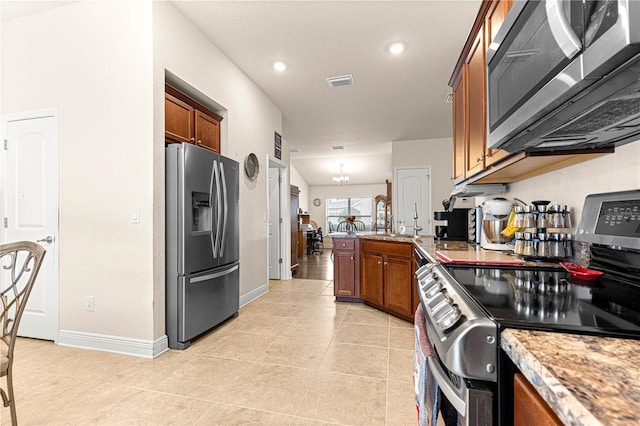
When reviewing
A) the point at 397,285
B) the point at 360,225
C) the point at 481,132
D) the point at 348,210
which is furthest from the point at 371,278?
the point at 348,210

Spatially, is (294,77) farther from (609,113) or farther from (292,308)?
(609,113)

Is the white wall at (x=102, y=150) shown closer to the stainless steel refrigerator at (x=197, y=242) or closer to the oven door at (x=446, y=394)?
the stainless steel refrigerator at (x=197, y=242)

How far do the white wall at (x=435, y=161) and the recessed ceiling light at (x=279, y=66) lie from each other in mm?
3896

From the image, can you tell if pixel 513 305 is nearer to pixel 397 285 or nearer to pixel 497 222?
pixel 497 222

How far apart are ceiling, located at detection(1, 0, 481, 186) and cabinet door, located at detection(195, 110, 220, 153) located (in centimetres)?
79

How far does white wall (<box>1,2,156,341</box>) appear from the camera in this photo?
2367 mm

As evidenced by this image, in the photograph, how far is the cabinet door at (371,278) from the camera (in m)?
3.50

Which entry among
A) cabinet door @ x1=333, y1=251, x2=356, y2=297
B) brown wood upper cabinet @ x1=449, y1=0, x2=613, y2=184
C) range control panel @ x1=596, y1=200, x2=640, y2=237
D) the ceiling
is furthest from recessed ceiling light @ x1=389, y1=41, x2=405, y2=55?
range control panel @ x1=596, y1=200, x2=640, y2=237

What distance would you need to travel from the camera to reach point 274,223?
5398 millimetres

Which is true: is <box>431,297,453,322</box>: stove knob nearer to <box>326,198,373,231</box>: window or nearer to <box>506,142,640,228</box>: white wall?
<box>506,142,640,228</box>: white wall

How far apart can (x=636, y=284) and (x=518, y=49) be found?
892 mm

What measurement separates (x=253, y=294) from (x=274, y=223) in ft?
5.64

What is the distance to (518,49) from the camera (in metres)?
1.06

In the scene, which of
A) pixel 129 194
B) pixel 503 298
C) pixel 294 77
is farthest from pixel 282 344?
pixel 294 77
